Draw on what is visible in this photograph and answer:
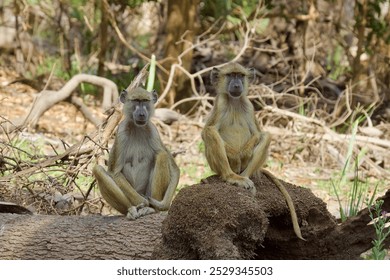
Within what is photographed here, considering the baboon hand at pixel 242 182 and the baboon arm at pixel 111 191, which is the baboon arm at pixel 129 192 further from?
the baboon hand at pixel 242 182

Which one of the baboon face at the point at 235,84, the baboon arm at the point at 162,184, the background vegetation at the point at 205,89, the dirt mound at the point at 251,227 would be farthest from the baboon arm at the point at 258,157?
the background vegetation at the point at 205,89

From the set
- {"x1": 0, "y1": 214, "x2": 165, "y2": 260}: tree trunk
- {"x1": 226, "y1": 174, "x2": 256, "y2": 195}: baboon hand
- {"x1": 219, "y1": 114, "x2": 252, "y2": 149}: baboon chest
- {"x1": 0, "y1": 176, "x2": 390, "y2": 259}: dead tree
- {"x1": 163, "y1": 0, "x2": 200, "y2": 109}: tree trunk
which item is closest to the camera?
{"x1": 0, "y1": 176, "x2": 390, "y2": 259}: dead tree

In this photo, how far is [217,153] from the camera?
7.17 meters

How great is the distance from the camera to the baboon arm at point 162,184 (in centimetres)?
746

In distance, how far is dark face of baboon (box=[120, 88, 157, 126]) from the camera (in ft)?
24.7

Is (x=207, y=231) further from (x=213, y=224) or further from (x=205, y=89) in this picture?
(x=205, y=89)

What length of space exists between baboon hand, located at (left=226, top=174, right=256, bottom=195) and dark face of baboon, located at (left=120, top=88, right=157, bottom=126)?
1.07 metres

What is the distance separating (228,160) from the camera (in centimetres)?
733

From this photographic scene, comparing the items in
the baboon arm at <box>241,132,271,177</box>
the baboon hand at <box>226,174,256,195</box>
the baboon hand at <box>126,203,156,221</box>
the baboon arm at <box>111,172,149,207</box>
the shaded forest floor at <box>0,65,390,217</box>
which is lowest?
the shaded forest floor at <box>0,65,390,217</box>

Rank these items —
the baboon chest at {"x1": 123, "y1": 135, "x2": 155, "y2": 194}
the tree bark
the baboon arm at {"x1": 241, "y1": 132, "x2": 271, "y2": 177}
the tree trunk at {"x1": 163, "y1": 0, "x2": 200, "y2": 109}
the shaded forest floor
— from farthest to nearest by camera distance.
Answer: the tree trunk at {"x1": 163, "y1": 0, "x2": 200, "y2": 109}
the tree bark
the shaded forest floor
the baboon chest at {"x1": 123, "y1": 135, "x2": 155, "y2": 194}
the baboon arm at {"x1": 241, "y1": 132, "x2": 271, "y2": 177}

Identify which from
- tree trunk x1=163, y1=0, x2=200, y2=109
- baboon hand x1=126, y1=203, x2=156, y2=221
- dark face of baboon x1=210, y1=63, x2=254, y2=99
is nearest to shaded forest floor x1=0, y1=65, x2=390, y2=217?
tree trunk x1=163, y1=0, x2=200, y2=109

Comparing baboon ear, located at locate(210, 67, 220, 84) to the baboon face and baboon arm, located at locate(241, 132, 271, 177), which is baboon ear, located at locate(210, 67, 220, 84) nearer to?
the baboon face
